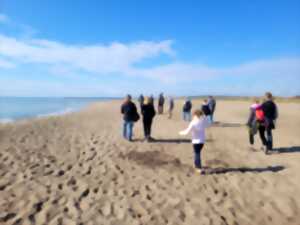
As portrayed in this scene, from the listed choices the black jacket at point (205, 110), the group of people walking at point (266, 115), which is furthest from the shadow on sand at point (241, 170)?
the black jacket at point (205, 110)

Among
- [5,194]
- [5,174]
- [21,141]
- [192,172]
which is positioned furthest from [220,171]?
[21,141]

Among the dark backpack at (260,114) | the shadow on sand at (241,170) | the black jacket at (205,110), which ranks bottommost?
the shadow on sand at (241,170)

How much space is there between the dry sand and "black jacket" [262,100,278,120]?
1439mm

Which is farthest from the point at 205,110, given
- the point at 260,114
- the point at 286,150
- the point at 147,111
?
the point at 260,114

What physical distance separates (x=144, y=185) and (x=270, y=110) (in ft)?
17.8

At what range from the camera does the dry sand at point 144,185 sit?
4.16 m

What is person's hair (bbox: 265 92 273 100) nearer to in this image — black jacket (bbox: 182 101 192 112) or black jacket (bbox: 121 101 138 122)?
black jacket (bbox: 121 101 138 122)

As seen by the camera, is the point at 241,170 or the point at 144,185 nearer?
the point at 144,185

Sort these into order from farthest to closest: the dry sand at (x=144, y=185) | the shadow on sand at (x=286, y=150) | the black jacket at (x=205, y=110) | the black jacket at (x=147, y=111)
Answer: the black jacket at (x=205, y=110)
the black jacket at (x=147, y=111)
the shadow on sand at (x=286, y=150)
the dry sand at (x=144, y=185)

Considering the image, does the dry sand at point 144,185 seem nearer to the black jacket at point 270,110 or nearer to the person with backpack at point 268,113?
the person with backpack at point 268,113

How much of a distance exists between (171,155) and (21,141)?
6701 millimetres

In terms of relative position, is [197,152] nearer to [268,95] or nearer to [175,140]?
[268,95]

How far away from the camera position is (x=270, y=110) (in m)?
7.96

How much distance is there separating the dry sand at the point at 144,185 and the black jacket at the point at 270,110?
144 centimetres
